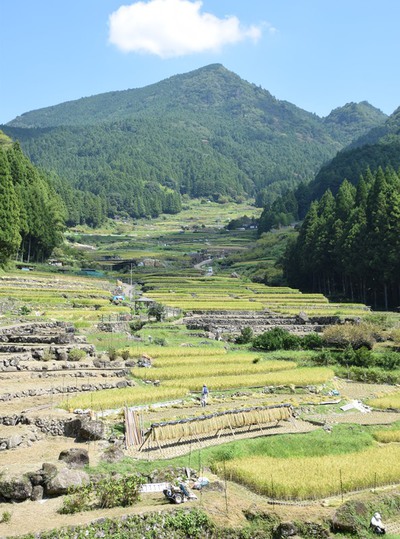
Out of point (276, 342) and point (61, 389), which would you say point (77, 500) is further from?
point (276, 342)

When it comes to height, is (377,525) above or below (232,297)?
below

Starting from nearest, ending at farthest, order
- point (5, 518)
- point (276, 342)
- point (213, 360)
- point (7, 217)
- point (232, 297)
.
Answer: point (5, 518), point (213, 360), point (276, 342), point (7, 217), point (232, 297)

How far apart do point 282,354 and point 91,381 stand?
53.2 ft

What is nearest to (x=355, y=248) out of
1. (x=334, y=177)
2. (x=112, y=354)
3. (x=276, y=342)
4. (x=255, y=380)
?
(x=276, y=342)

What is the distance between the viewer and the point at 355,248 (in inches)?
2712

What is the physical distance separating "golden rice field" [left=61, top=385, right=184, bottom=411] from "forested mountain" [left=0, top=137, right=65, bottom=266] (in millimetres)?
35410

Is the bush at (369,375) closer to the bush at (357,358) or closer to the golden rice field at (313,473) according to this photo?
the bush at (357,358)

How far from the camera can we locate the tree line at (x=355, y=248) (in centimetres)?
6450

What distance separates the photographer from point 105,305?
53.5 m

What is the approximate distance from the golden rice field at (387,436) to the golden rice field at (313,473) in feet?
8.29

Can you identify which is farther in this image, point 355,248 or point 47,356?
point 355,248

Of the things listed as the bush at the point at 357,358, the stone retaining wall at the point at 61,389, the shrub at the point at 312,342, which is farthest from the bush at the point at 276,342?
the stone retaining wall at the point at 61,389

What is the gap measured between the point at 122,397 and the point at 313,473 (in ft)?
33.0

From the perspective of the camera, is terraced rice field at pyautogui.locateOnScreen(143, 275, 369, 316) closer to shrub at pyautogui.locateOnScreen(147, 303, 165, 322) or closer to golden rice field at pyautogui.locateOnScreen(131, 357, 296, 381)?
shrub at pyautogui.locateOnScreen(147, 303, 165, 322)
